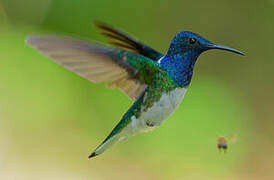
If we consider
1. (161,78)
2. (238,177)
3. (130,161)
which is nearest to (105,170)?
(130,161)

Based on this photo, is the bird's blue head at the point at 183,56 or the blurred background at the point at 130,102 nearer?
the bird's blue head at the point at 183,56

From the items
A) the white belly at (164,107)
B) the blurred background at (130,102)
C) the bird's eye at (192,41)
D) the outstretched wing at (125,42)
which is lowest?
the blurred background at (130,102)

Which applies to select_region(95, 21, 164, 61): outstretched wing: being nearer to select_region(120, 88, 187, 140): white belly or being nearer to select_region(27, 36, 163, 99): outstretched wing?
select_region(27, 36, 163, 99): outstretched wing

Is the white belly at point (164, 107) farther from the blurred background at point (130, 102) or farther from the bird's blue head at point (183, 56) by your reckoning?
the blurred background at point (130, 102)

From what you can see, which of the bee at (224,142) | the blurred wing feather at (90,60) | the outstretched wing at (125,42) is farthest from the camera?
the bee at (224,142)

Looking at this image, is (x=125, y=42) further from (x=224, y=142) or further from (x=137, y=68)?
(x=224, y=142)

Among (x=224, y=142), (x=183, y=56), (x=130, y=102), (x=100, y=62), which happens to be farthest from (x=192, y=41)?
(x=130, y=102)

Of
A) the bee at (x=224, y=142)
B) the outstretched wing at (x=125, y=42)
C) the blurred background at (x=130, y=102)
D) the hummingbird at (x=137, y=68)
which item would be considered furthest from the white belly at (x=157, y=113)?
the blurred background at (x=130, y=102)
